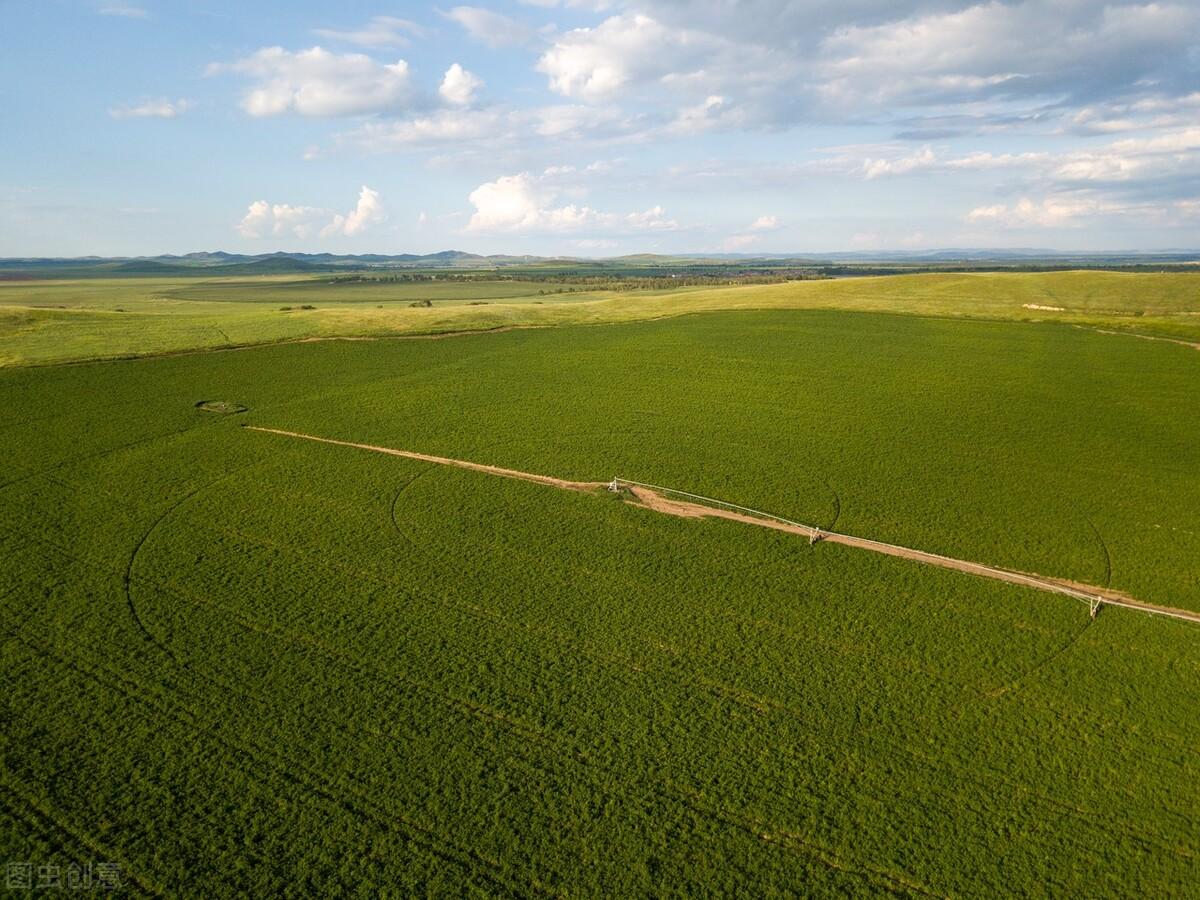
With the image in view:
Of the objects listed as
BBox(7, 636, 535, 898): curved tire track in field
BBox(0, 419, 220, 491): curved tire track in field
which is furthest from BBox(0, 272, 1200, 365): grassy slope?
BBox(7, 636, 535, 898): curved tire track in field

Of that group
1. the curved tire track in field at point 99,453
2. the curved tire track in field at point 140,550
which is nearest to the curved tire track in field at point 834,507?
the curved tire track in field at point 140,550

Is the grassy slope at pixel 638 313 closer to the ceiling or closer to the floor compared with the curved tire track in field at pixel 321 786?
closer to the ceiling

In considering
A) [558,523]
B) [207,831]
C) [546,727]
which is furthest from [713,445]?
[207,831]

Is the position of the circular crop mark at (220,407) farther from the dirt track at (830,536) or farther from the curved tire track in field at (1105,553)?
the curved tire track in field at (1105,553)

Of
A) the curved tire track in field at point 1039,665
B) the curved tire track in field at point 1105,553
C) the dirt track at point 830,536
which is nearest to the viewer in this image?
the curved tire track in field at point 1039,665

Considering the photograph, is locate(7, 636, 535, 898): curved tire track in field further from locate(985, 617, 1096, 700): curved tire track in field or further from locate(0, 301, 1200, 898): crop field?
locate(985, 617, 1096, 700): curved tire track in field

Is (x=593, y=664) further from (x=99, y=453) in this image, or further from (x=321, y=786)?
(x=99, y=453)
